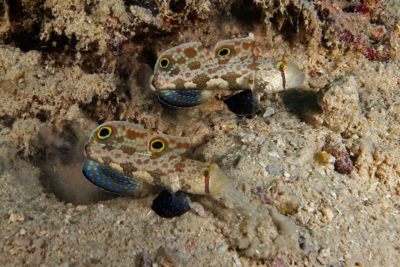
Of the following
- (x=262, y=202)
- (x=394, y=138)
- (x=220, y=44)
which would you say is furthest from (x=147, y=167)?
(x=394, y=138)

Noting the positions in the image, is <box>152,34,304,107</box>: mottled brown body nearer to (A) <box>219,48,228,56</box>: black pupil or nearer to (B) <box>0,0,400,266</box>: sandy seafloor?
(A) <box>219,48,228,56</box>: black pupil

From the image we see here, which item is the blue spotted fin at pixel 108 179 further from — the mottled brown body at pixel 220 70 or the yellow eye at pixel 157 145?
the mottled brown body at pixel 220 70

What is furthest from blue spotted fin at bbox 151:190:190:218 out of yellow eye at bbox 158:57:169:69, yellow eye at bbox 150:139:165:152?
yellow eye at bbox 158:57:169:69

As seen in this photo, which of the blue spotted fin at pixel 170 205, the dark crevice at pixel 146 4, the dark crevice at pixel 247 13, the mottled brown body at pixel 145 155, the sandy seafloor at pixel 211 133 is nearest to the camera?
the sandy seafloor at pixel 211 133

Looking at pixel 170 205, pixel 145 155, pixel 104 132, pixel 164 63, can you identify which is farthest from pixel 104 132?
pixel 164 63

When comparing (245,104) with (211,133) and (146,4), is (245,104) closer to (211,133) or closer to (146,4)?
(211,133)

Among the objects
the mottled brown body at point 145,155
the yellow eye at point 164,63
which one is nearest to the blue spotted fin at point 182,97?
the yellow eye at point 164,63
